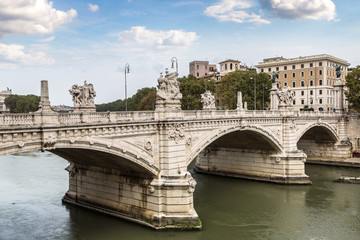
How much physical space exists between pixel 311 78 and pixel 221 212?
50.3 metres

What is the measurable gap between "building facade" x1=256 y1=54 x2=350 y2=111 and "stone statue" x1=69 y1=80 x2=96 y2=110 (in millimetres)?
53031

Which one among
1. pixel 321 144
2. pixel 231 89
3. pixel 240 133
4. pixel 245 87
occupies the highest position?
pixel 245 87

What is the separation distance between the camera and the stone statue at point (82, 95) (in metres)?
19.8

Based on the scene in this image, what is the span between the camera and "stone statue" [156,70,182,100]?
21.8 meters

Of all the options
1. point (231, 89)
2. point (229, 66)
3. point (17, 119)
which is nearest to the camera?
point (17, 119)

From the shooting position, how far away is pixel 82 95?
19938 mm

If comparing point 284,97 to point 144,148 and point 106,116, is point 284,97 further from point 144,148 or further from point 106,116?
point 106,116

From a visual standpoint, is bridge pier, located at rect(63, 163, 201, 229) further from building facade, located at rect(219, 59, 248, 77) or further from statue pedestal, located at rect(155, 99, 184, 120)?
building facade, located at rect(219, 59, 248, 77)

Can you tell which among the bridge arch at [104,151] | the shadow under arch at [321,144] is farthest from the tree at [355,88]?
the bridge arch at [104,151]

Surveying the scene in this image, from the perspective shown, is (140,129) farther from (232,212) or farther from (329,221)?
(329,221)

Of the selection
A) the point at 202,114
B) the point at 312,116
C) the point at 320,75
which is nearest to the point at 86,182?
the point at 202,114

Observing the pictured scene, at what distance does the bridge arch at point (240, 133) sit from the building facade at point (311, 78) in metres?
35.7

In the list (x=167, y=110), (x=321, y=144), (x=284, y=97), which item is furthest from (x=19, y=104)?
(x=321, y=144)

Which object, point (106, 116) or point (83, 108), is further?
point (83, 108)
